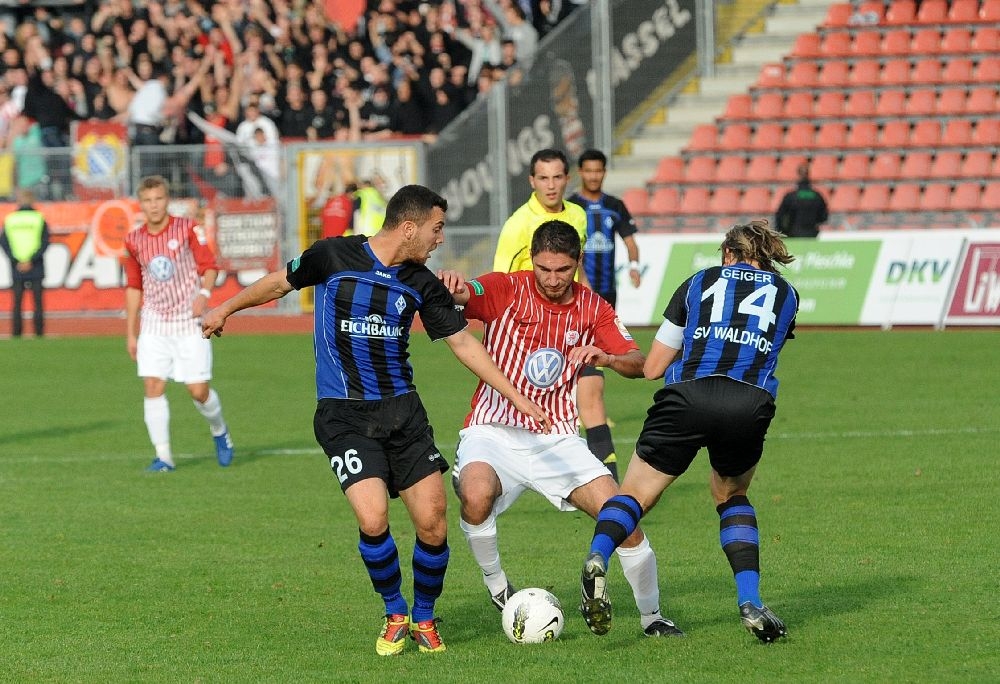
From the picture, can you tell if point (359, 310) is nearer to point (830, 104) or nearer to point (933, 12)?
point (830, 104)

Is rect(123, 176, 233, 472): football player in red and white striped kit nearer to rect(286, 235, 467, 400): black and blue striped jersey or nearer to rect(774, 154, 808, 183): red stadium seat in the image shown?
rect(286, 235, 467, 400): black and blue striped jersey

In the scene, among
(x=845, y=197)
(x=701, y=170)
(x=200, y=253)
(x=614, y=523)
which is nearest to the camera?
(x=614, y=523)

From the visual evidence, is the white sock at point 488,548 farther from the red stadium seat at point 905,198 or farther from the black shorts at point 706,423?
the red stadium seat at point 905,198

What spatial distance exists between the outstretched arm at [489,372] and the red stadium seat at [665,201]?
2051cm

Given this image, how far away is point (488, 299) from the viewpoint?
24.2 ft

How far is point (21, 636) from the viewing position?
23.2ft

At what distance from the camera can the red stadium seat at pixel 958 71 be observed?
88.4 ft

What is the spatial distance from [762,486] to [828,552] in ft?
7.73

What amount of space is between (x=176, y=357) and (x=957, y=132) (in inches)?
681

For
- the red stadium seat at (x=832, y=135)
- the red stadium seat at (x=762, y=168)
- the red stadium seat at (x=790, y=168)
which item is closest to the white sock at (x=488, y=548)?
the red stadium seat at (x=790, y=168)

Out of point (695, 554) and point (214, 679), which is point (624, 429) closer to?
point (695, 554)

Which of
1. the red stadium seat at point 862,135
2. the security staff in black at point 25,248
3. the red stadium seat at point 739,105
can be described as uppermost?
the red stadium seat at point 739,105

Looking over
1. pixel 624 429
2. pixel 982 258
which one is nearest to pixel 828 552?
pixel 624 429

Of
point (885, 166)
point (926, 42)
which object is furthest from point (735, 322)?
point (926, 42)
